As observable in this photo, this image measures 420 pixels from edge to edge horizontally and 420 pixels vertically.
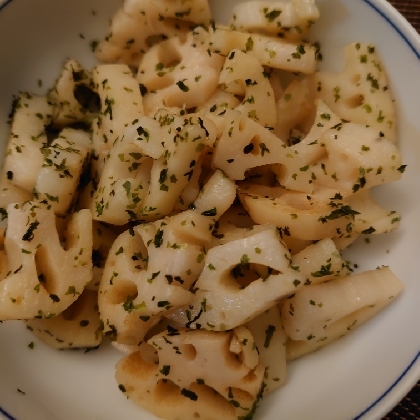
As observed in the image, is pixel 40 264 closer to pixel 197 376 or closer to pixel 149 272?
pixel 149 272

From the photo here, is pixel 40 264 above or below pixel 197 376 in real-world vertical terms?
above

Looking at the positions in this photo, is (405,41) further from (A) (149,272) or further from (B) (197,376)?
(B) (197,376)

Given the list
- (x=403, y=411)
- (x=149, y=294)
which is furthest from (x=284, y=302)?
(x=403, y=411)

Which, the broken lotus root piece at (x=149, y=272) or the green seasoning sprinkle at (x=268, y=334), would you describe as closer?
the broken lotus root piece at (x=149, y=272)

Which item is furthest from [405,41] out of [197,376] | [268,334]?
[197,376]

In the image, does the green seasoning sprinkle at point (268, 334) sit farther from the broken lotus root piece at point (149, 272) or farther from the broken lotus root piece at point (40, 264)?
the broken lotus root piece at point (40, 264)

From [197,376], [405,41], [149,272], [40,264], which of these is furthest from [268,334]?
[405,41]

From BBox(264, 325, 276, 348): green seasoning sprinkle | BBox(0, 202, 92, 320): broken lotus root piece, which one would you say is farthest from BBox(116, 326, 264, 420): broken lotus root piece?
BBox(0, 202, 92, 320): broken lotus root piece

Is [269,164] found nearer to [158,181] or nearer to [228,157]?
[228,157]

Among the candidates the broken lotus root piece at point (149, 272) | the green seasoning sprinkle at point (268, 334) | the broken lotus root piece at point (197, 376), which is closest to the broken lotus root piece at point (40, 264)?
the broken lotus root piece at point (149, 272)

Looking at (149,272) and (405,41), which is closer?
(149,272)
